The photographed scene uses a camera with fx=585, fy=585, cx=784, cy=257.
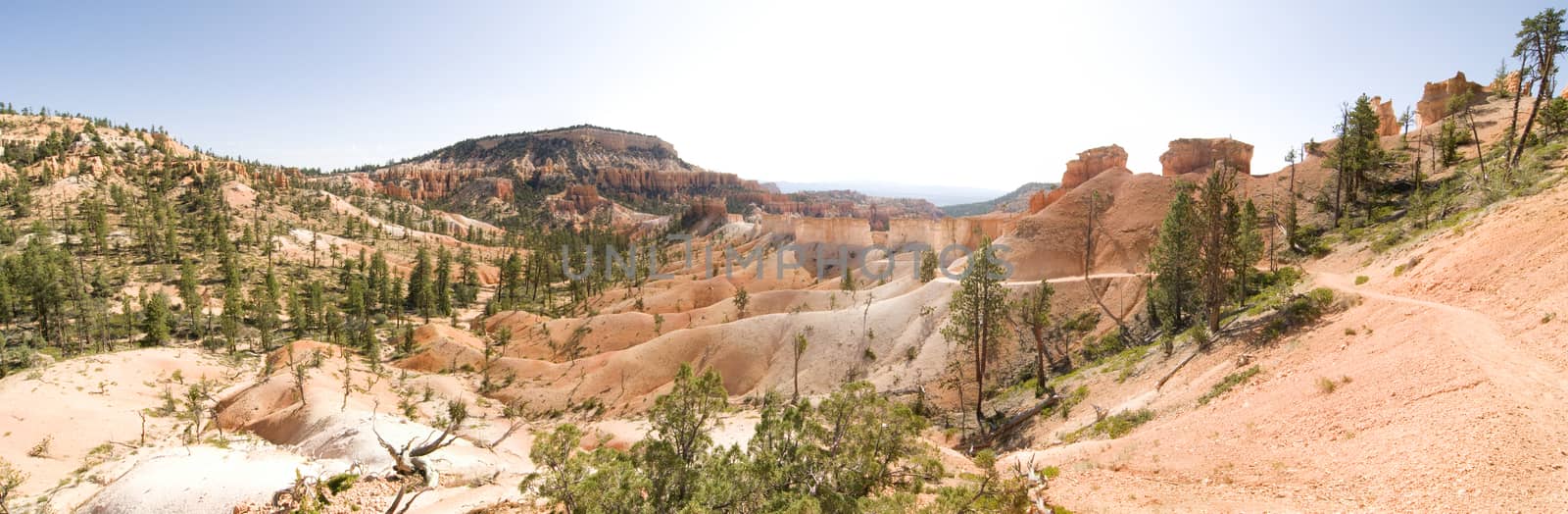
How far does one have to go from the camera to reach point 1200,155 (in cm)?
6738

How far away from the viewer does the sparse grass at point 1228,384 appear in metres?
20.4

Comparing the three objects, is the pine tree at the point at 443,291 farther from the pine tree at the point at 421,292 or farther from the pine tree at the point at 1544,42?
the pine tree at the point at 1544,42

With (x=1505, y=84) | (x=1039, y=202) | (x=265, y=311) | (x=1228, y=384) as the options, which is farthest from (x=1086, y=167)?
(x=265, y=311)

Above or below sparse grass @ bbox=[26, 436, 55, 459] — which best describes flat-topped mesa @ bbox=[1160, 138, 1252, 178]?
above

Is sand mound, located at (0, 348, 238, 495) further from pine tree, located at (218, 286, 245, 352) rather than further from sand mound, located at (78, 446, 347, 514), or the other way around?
pine tree, located at (218, 286, 245, 352)

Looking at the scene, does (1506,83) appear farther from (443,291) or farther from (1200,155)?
(443,291)

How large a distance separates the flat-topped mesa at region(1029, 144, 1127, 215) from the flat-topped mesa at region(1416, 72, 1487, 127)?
32437 millimetres

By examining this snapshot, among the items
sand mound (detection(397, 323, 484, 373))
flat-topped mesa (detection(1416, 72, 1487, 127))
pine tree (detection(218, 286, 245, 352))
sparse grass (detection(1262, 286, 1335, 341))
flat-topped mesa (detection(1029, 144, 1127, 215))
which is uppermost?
flat-topped mesa (detection(1416, 72, 1487, 127))

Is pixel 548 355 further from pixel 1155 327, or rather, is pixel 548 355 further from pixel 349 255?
pixel 349 255

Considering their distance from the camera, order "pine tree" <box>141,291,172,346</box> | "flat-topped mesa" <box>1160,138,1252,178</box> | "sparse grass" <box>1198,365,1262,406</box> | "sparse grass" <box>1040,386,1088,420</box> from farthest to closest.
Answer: "flat-topped mesa" <box>1160,138,1252,178</box> → "pine tree" <box>141,291,172,346</box> → "sparse grass" <box>1040,386,1088,420</box> → "sparse grass" <box>1198,365,1262,406</box>

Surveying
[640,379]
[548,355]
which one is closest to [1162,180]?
[640,379]

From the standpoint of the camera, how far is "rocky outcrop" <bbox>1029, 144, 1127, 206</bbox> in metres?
70.8

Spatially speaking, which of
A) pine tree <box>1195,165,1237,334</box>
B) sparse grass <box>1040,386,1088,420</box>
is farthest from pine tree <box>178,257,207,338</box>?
pine tree <box>1195,165,1237,334</box>

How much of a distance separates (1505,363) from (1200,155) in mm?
62710
